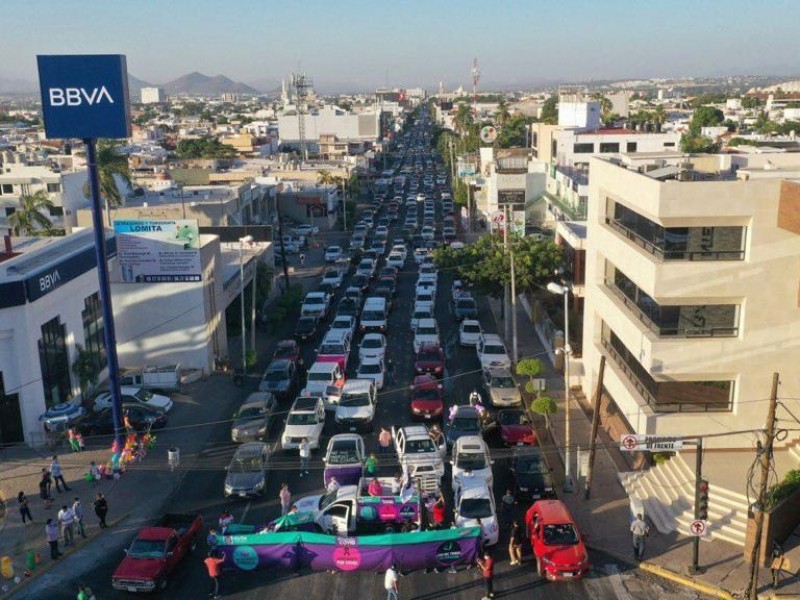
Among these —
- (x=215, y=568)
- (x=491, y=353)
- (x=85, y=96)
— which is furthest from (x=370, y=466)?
(x=85, y=96)

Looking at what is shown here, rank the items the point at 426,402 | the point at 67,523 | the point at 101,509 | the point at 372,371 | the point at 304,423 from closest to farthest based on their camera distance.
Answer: the point at 67,523 < the point at 101,509 < the point at 304,423 < the point at 426,402 < the point at 372,371

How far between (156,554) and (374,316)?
24.1 m

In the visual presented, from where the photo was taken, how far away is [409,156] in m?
174

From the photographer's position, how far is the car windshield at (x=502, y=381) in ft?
105

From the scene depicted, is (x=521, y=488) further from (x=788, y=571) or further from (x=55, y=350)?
(x=55, y=350)

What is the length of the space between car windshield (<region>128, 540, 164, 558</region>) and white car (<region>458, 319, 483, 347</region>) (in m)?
21.7

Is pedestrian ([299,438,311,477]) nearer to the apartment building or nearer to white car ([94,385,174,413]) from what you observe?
white car ([94,385,174,413])

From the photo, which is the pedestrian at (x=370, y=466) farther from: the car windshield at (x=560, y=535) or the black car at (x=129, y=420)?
the black car at (x=129, y=420)

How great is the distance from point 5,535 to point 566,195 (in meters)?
42.7

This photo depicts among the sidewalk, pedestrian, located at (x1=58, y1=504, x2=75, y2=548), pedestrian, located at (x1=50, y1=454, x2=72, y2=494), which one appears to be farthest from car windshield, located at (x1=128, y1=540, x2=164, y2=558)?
the sidewalk

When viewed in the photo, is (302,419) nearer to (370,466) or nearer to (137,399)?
(370,466)

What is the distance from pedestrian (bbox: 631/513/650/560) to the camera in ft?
65.9

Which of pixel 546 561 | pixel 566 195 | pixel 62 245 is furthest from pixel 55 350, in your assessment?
pixel 566 195

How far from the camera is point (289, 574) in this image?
1994 centimetres
